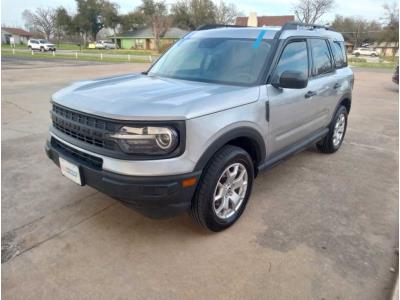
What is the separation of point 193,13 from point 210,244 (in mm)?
64095

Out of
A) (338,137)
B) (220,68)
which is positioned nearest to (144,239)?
(220,68)

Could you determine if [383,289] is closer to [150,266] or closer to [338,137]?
[150,266]

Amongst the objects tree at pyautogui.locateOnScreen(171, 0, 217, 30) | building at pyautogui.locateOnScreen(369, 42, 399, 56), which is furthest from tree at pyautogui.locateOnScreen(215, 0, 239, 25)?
building at pyautogui.locateOnScreen(369, 42, 399, 56)

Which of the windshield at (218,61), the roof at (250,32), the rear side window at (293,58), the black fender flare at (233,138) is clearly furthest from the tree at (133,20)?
the black fender flare at (233,138)

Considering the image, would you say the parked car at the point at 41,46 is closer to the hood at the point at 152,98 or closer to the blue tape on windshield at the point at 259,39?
the hood at the point at 152,98

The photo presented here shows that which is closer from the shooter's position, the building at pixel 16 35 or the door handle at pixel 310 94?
the door handle at pixel 310 94

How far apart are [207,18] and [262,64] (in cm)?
6088

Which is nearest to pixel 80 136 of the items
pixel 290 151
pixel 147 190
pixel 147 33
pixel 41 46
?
pixel 147 190

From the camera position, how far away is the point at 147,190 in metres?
2.44

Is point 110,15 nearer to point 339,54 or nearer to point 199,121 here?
point 339,54

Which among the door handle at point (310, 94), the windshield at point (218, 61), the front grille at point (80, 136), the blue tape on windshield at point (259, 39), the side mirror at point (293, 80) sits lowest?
the front grille at point (80, 136)

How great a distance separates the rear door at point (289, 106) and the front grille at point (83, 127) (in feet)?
5.26

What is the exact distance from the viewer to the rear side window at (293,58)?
11.5ft

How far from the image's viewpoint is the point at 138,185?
95.4 inches
